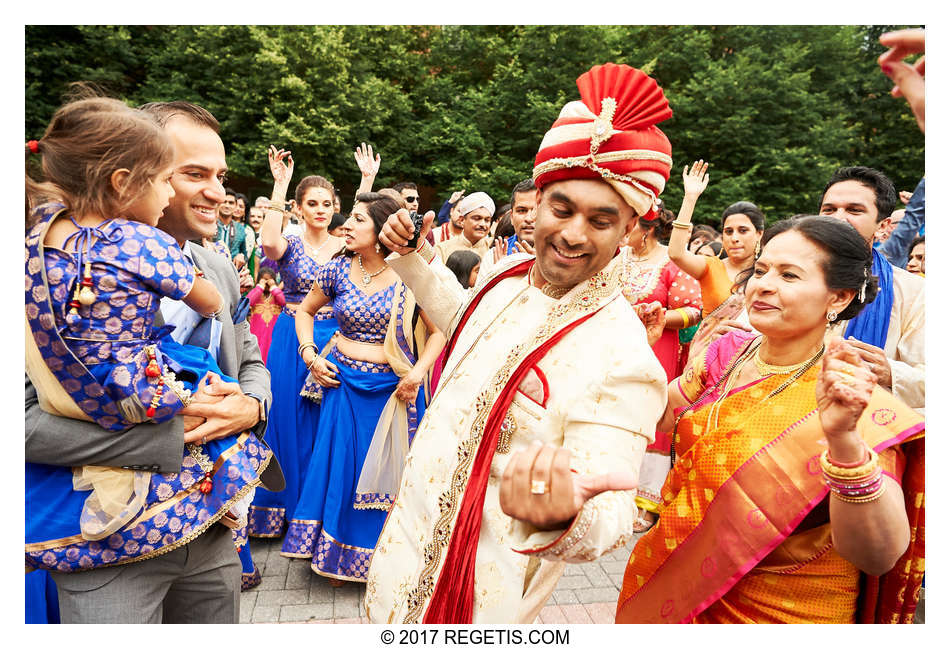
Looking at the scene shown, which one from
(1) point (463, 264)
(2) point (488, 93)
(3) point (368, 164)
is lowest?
(1) point (463, 264)

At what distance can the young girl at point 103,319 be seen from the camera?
148cm

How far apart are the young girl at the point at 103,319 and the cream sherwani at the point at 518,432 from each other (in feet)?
2.04

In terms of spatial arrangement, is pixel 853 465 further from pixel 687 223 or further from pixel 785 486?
pixel 687 223

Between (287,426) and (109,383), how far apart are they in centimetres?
287

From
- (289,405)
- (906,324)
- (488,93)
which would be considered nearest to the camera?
(906,324)

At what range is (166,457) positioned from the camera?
1657 millimetres

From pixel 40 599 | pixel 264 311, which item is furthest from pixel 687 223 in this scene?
pixel 40 599

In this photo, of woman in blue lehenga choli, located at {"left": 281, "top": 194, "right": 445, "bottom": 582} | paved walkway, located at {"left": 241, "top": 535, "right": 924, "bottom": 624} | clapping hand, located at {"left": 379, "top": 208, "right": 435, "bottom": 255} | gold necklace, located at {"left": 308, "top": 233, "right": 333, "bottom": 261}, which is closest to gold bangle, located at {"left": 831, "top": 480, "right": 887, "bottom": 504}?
clapping hand, located at {"left": 379, "top": 208, "right": 435, "bottom": 255}

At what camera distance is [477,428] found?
5.18ft

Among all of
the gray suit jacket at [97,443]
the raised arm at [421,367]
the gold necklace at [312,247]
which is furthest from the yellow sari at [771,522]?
the gold necklace at [312,247]

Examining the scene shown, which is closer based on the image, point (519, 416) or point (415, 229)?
point (519, 416)

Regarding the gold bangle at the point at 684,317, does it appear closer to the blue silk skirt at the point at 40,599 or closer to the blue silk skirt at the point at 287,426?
the blue silk skirt at the point at 287,426

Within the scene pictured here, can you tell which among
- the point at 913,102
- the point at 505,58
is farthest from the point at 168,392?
the point at 505,58

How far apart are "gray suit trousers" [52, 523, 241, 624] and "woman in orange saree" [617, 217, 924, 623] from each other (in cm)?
132
